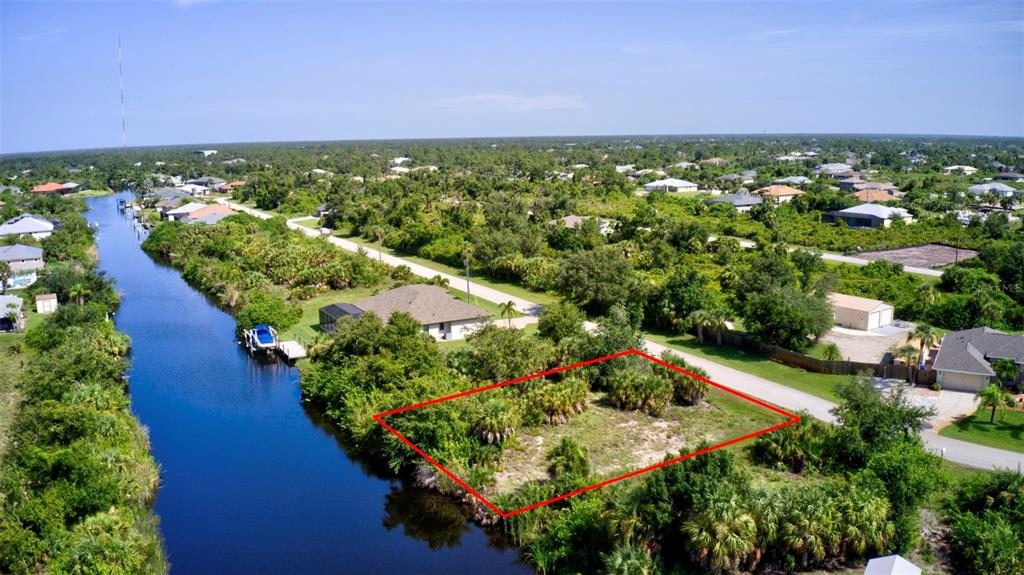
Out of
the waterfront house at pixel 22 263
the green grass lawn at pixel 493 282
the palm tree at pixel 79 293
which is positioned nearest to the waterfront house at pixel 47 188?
the waterfront house at pixel 22 263

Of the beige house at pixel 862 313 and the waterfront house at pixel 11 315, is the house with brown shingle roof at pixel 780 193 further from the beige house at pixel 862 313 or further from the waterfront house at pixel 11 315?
the waterfront house at pixel 11 315

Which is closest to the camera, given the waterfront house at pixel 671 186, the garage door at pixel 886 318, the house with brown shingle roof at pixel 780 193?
the garage door at pixel 886 318

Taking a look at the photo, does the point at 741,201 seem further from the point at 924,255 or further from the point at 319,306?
the point at 319,306

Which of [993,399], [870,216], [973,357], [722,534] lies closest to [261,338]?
[722,534]

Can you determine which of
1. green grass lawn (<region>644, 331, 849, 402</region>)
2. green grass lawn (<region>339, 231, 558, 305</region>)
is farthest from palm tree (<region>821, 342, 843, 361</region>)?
green grass lawn (<region>339, 231, 558, 305</region>)

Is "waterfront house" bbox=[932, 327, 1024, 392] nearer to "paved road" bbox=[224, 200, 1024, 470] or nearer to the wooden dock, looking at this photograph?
"paved road" bbox=[224, 200, 1024, 470]

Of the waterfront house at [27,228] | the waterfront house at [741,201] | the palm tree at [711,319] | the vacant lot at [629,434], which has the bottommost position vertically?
the vacant lot at [629,434]
